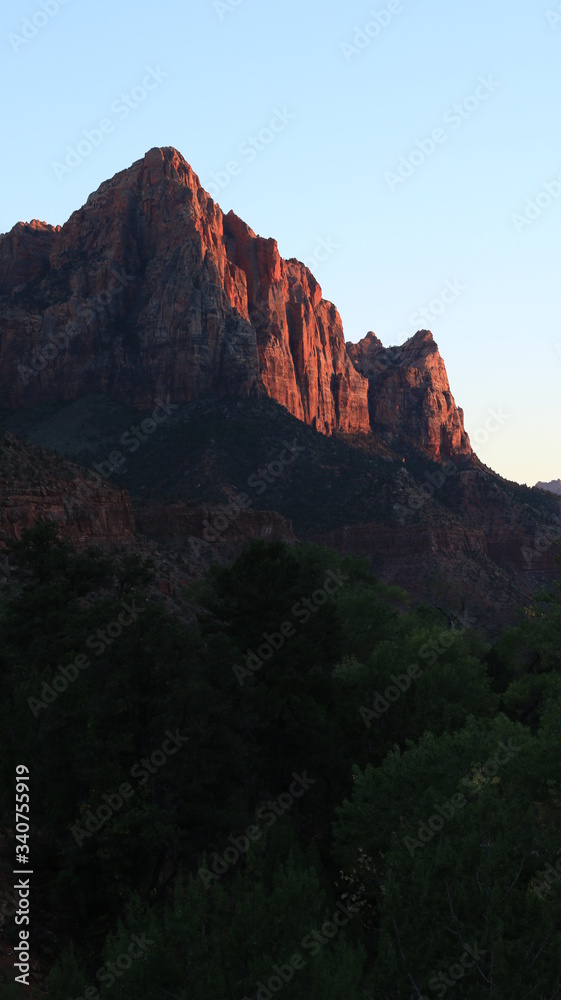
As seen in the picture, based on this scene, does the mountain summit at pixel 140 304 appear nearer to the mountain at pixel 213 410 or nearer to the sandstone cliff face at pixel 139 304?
the sandstone cliff face at pixel 139 304

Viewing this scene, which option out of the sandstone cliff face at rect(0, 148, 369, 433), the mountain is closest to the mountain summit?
the sandstone cliff face at rect(0, 148, 369, 433)

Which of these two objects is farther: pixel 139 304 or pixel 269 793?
pixel 139 304

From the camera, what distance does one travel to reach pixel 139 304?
534ft

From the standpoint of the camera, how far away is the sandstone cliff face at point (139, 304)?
509 ft

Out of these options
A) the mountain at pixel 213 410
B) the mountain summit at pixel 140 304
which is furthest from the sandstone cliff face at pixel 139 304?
the mountain at pixel 213 410

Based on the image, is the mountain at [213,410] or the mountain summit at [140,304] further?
the mountain summit at [140,304]

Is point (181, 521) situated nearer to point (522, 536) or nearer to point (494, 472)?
point (522, 536)

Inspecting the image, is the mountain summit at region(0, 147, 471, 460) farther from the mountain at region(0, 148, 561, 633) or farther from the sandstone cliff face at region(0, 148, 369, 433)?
the mountain at region(0, 148, 561, 633)

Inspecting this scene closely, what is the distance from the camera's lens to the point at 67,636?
34.9m

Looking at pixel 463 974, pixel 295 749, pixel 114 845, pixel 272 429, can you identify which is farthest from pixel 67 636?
pixel 272 429

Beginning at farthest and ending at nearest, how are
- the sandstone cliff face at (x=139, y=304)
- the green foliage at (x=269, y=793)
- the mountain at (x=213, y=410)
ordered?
1. the sandstone cliff face at (x=139, y=304)
2. the mountain at (x=213, y=410)
3. the green foliage at (x=269, y=793)

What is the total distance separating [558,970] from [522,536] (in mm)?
134359

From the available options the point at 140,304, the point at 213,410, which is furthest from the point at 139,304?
the point at 213,410

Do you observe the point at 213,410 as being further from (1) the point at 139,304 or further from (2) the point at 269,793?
(2) the point at 269,793
